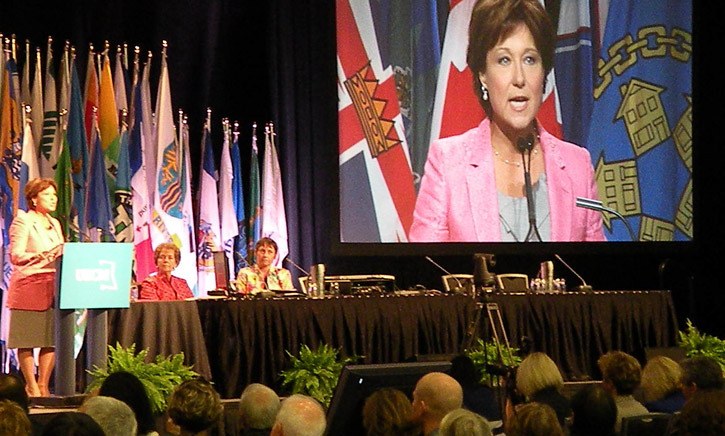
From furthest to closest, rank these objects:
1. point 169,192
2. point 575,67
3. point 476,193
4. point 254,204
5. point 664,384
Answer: point 575,67 → point 476,193 → point 254,204 → point 169,192 → point 664,384

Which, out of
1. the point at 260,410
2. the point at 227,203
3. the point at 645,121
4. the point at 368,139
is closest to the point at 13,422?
the point at 260,410

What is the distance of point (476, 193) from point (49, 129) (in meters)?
3.76

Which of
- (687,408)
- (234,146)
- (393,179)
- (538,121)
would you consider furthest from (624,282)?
(687,408)

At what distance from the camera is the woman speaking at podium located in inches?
284

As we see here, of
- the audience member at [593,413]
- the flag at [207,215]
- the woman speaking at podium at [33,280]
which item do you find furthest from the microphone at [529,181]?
the audience member at [593,413]

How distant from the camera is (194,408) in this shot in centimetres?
368

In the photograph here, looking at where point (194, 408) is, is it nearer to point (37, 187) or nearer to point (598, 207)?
point (37, 187)

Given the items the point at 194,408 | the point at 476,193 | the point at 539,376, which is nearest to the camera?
the point at 194,408

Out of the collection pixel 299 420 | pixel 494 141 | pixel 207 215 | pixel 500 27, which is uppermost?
pixel 500 27

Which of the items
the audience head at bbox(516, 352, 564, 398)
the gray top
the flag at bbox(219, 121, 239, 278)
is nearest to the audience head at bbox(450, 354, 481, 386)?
the audience head at bbox(516, 352, 564, 398)

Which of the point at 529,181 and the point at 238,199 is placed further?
the point at 529,181

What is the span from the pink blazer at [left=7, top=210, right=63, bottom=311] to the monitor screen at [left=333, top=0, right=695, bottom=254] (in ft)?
11.2

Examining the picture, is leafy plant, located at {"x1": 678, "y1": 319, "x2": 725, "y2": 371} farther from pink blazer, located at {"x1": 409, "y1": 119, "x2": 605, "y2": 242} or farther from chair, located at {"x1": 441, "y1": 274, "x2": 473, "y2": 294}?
pink blazer, located at {"x1": 409, "y1": 119, "x2": 605, "y2": 242}

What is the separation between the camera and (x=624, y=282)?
1175cm
